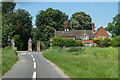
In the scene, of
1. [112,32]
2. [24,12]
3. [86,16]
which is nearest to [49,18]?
[24,12]

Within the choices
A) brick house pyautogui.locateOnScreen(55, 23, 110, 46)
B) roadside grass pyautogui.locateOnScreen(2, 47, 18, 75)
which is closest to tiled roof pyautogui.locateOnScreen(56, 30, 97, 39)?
brick house pyautogui.locateOnScreen(55, 23, 110, 46)

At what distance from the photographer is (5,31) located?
38469 millimetres

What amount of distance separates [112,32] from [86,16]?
24.5 metres

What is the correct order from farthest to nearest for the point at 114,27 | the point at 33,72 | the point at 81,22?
the point at 81,22 < the point at 114,27 < the point at 33,72

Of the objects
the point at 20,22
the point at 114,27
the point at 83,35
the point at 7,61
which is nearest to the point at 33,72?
the point at 7,61

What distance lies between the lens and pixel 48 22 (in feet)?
248

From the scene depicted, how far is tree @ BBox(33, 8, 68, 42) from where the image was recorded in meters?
73.1

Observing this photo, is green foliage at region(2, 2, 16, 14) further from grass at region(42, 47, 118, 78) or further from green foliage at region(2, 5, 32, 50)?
grass at region(42, 47, 118, 78)

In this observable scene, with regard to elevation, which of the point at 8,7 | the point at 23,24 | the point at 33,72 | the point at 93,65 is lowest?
the point at 33,72

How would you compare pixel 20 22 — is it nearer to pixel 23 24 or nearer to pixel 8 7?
pixel 23 24

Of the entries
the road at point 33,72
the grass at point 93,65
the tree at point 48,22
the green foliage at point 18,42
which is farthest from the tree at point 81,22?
the road at point 33,72

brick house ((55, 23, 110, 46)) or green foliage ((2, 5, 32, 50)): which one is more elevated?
green foliage ((2, 5, 32, 50))

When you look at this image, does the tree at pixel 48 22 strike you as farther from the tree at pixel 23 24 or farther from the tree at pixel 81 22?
the tree at pixel 81 22

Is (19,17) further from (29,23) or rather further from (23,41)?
(23,41)
